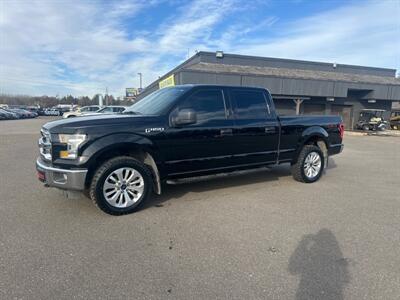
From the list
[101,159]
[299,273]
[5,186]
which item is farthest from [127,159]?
[5,186]

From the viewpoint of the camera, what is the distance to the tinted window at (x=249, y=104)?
5.37 meters

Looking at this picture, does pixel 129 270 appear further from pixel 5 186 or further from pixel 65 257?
pixel 5 186

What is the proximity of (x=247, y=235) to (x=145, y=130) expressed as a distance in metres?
2.16

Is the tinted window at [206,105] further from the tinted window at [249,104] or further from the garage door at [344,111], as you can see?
the garage door at [344,111]

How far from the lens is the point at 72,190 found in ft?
13.4

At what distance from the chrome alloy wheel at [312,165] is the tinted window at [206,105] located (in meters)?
2.56

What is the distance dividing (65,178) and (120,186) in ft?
2.55

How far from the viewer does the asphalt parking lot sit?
8.70 feet

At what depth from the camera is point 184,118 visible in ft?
14.6

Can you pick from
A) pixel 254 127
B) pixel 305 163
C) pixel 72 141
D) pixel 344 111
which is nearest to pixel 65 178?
pixel 72 141

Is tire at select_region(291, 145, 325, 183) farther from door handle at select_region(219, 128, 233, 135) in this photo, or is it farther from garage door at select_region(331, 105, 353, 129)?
garage door at select_region(331, 105, 353, 129)

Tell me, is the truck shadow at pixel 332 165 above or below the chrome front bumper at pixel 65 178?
below

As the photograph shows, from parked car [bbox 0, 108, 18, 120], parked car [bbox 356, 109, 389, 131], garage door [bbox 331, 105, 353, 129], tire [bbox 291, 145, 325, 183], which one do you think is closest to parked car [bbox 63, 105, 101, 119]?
parked car [bbox 0, 108, 18, 120]

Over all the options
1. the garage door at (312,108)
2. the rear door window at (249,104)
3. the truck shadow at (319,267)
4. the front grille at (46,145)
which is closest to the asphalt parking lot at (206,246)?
the truck shadow at (319,267)
